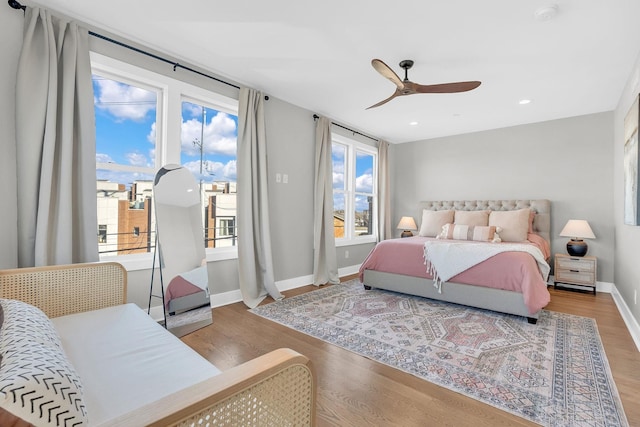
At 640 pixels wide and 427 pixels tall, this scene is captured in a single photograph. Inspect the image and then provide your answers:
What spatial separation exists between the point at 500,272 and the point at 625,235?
1.46 meters

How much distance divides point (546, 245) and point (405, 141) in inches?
114

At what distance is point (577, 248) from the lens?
4020 mm

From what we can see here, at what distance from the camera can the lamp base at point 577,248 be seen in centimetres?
401

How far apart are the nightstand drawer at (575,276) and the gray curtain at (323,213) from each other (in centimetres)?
290

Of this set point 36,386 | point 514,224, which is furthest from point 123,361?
point 514,224

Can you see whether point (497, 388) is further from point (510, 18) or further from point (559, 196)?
point (559, 196)

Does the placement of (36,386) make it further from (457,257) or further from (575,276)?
(575,276)

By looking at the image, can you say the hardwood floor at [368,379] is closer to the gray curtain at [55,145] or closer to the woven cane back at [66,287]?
the woven cane back at [66,287]

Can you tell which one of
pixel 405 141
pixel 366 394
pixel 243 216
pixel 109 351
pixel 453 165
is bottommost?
pixel 366 394

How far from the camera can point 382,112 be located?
4312mm

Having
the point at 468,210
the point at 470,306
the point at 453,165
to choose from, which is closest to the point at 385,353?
the point at 470,306

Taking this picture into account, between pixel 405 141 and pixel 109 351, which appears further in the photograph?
pixel 405 141

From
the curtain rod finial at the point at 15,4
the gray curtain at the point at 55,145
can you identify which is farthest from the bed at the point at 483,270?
the curtain rod finial at the point at 15,4

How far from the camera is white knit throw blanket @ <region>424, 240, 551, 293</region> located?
123 inches
